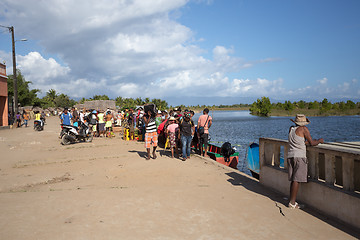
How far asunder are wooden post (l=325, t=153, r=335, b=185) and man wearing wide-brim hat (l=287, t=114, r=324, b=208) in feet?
0.99

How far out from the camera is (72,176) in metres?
6.97

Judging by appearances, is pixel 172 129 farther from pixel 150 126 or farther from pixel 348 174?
pixel 348 174

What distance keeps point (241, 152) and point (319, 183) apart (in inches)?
616

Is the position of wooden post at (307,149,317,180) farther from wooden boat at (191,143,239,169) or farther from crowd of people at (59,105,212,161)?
wooden boat at (191,143,239,169)

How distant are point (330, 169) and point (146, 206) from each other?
3114mm

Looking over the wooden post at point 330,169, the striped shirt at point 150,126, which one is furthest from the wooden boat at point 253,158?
the wooden post at point 330,169

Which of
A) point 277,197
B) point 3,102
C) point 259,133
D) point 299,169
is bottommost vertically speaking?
point 259,133

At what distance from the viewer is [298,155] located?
4.49 metres

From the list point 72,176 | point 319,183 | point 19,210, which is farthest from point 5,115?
point 319,183

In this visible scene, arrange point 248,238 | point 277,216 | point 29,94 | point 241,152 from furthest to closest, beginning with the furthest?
point 29,94 < point 241,152 < point 277,216 < point 248,238

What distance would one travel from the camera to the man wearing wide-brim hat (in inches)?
176

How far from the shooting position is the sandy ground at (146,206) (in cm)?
356

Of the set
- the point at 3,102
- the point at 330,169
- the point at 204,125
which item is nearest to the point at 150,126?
the point at 204,125

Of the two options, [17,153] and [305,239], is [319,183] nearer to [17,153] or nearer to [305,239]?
[305,239]
